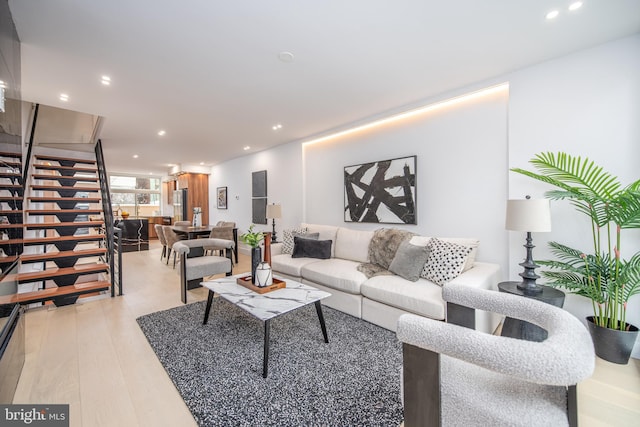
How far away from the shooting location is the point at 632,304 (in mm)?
2096

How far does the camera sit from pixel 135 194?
991 cm

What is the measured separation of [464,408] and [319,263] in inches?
104

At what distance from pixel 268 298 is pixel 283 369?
1.82 ft

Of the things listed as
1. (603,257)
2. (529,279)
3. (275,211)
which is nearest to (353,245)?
(275,211)

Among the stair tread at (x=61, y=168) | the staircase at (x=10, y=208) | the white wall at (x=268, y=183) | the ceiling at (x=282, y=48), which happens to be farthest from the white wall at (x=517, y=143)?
the stair tread at (x=61, y=168)

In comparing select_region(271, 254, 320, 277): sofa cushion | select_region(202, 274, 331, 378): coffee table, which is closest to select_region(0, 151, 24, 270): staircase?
select_region(202, 274, 331, 378): coffee table

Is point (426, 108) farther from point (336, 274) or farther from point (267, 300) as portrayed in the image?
point (267, 300)

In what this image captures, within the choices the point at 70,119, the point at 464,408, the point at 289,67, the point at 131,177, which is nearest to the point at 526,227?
the point at 464,408

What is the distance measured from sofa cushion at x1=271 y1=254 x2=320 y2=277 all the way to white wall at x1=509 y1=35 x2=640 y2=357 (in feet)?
7.71

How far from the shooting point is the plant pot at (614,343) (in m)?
1.92

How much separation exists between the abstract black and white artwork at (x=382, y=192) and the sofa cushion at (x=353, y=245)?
33 centimetres

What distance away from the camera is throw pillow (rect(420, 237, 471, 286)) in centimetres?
252

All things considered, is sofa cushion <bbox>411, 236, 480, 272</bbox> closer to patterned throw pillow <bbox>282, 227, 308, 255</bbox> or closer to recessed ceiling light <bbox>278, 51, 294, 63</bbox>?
patterned throw pillow <bbox>282, 227, 308, 255</bbox>

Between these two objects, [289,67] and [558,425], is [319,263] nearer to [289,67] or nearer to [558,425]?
[289,67]
